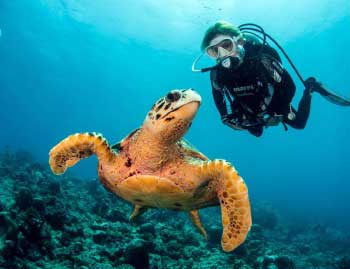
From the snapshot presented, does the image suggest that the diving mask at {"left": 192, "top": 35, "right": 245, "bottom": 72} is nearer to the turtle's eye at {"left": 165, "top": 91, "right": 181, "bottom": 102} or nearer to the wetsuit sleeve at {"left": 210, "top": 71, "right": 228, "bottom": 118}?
the wetsuit sleeve at {"left": 210, "top": 71, "right": 228, "bottom": 118}

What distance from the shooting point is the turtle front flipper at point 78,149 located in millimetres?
3604

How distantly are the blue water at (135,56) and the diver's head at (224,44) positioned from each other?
23.0 m

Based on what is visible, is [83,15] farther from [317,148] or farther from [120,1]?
[317,148]

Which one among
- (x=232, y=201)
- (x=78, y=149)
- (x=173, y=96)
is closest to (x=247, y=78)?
(x=173, y=96)

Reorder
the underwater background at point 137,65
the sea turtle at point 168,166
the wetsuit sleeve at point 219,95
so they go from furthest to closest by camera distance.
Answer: the underwater background at point 137,65 → the wetsuit sleeve at point 219,95 → the sea turtle at point 168,166

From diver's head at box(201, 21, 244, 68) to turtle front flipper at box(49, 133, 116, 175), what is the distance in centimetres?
244

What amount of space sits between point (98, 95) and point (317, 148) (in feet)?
299

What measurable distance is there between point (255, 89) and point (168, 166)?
219 cm

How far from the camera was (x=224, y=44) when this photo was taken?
4934 mm

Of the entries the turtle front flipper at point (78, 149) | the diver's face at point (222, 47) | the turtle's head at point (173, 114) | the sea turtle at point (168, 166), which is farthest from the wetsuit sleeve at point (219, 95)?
the turtle front flipper at point (78, 149)

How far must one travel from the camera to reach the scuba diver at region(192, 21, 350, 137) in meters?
4.84

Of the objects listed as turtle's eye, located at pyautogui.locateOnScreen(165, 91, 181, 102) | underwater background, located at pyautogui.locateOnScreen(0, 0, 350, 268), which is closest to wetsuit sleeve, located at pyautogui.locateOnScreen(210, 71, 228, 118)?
turtle's eye, located at pyautogui.locateOnScreen(165, 91, 181, 102)

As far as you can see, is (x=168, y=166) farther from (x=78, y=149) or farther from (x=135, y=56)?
(x=135, y=56)

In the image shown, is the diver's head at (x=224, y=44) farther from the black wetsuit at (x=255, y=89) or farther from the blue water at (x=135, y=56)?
the blue water at (x=135, y=56)
